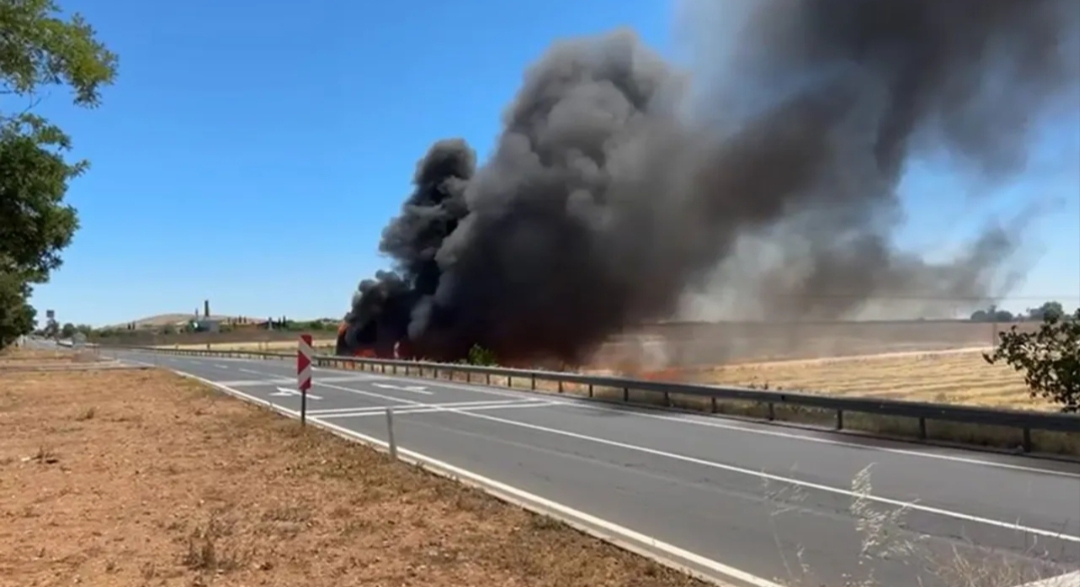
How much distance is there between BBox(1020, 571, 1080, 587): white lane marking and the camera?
4121mm

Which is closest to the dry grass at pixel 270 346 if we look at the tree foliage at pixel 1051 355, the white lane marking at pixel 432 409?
the white lane marking at pixel 432 409

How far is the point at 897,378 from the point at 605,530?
22191 mm

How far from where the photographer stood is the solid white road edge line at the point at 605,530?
4926 mm

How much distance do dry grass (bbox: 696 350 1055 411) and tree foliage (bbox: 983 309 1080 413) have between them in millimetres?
1725

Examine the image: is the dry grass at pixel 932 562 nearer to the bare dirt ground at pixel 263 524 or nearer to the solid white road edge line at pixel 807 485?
the solid white road edge line at pixel 807 485

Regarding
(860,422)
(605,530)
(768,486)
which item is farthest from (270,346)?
(605,530)

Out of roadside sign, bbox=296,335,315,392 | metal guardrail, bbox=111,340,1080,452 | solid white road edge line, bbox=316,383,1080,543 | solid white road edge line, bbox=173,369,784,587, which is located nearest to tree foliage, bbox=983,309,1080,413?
metal guardrail, bbox=111,340,1080,452

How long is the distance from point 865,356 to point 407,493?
37.4m

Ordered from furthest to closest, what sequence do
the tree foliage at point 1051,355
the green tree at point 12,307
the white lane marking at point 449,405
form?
the green tree at point 12,307, the white lane marking at point 449,405, the tree foliage at point 1051,355

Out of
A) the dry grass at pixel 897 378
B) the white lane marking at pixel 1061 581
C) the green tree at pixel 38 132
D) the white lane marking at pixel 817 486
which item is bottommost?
the dry grass at pixel 897 378

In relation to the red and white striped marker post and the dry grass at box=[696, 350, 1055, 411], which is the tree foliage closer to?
the dry grass at box=[696, 350, 1055, 411]

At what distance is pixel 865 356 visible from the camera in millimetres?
40625

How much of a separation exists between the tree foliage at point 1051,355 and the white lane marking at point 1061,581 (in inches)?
327

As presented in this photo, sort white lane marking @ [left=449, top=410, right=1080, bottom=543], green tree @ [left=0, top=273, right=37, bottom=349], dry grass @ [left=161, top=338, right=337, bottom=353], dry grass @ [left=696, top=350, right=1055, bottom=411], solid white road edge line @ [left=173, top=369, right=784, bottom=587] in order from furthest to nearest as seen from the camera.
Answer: dry grass @ [left=161, top=338, right=337, bottom=353] < green tree @ [left=0, top=273, right=37, bottom=349] < dry grass @ [left=696, top=350, right=1055, bottom=411] < white lane marking @ [left=449, top=410, right=1080, bottom=543] < solid white road edge line @ [left=173, top=369, right=784, bottom=587]
